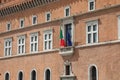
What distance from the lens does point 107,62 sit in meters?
30.0

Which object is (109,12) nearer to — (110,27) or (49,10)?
(110,27)

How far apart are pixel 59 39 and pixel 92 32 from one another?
4.42 metres

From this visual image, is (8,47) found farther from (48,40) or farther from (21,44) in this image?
(48,40)

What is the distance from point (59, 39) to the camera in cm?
3522

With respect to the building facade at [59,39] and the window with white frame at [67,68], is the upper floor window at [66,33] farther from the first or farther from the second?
the window with white frame at [67,68]

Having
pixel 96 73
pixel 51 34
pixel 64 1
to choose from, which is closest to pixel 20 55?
pixel 51 34

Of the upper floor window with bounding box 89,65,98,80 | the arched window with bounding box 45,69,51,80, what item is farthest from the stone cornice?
the upper floor window with bounding box 89,65,98,80

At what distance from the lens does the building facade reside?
30391 millimetres

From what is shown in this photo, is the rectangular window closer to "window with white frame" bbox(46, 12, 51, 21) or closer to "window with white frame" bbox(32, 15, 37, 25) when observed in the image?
"window with white frame" bbox(46, 12, 51, 21)

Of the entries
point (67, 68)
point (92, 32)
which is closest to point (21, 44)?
point (67, 68)

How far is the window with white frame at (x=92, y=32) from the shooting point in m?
31.5

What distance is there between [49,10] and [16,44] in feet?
21.0

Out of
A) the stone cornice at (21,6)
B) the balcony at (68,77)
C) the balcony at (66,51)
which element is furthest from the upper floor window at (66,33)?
the stone cornice at (21,6)

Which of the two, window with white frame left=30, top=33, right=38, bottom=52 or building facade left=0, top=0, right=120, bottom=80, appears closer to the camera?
building facade left=0, top=0, right=120, bottom=80
